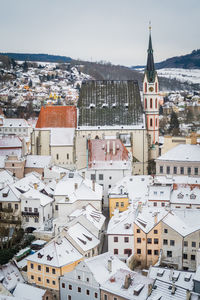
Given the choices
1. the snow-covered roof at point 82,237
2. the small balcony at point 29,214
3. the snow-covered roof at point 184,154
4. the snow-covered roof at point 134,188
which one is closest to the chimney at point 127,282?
the snow-covered roof at point 82,237

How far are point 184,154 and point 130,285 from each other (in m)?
31.5

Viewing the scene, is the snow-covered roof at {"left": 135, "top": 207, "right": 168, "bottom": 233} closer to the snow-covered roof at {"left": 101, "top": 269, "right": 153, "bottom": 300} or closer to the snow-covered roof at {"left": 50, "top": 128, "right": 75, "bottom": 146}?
the snow-covered roof at {"left": 101, "top": 269, "right": 153, "bottom": 300}

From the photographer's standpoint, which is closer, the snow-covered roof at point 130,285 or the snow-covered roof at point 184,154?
the snow-covered roof at point 130,285

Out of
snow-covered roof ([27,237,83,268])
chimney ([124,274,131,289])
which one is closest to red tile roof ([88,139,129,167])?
snow-covered roof ([27,237,83,268])

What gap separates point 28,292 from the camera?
141 feet

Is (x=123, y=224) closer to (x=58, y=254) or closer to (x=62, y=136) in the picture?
(x=58, y=254)

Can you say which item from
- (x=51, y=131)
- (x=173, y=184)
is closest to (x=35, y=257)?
(x=173, y=184)

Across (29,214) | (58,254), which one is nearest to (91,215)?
(29,214)

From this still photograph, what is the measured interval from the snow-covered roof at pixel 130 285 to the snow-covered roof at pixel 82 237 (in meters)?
6.77

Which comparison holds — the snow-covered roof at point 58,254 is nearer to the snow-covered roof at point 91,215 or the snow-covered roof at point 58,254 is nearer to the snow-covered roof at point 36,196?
the snow-covered roof at point 91,215

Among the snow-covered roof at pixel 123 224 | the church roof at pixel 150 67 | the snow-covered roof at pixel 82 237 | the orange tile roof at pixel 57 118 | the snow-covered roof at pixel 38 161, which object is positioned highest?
the church roof at pixel 150 67

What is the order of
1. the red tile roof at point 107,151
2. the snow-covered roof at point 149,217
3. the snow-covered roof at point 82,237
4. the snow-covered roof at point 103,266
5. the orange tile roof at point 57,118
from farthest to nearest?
the orange tile roof at point 57,118, the red tile roof at point 107,151, the snow-covered roof at point 149,217, the snow-covered roof at point 82,237, the snow-covered roof at point 103,266

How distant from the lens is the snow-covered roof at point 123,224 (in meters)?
49.5

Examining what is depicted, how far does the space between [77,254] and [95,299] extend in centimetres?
608
